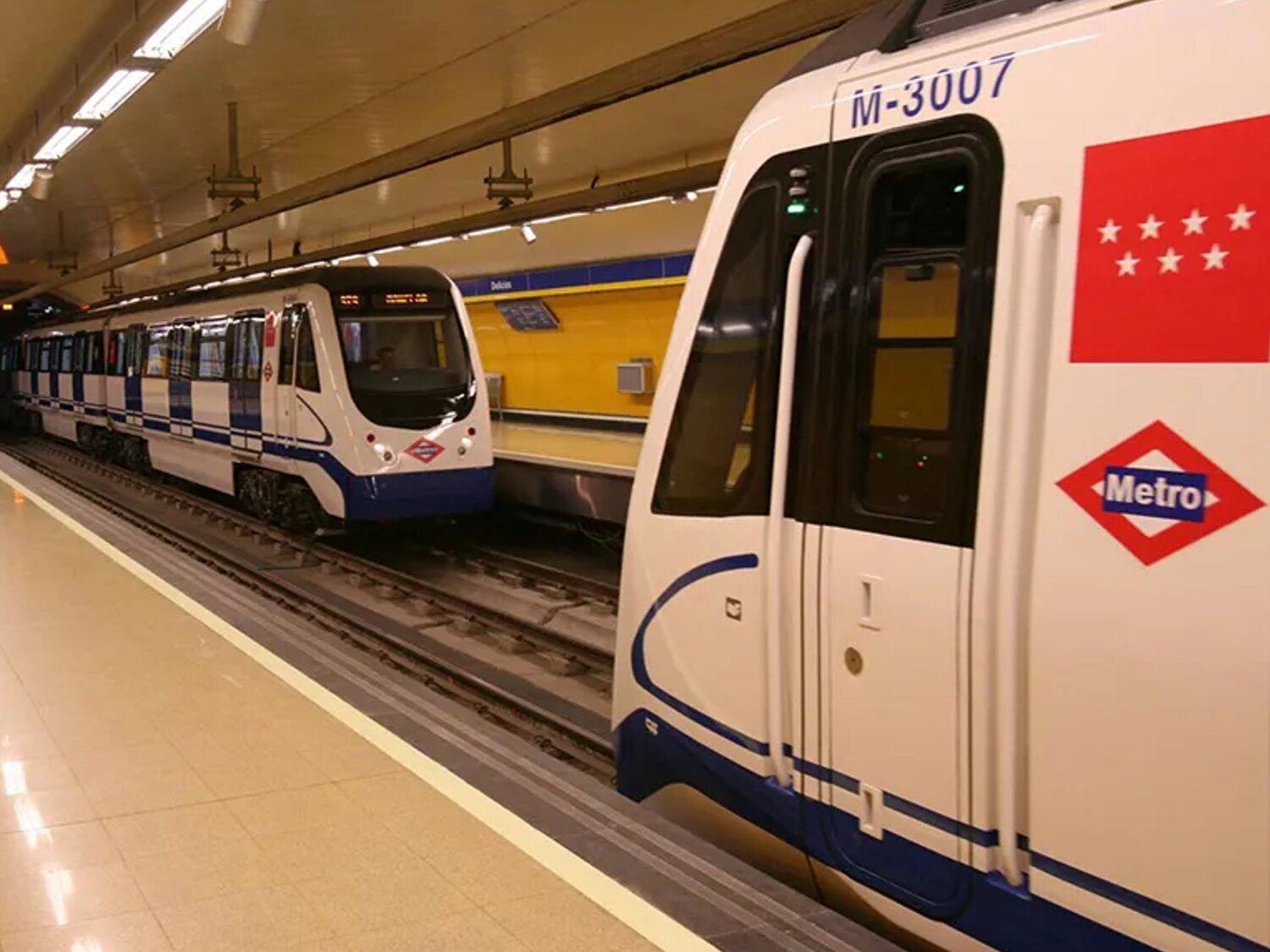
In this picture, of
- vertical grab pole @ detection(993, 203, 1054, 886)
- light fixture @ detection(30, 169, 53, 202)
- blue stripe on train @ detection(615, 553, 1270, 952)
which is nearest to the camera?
blue stripe on train @ detection(615, 553, 1270, 952)

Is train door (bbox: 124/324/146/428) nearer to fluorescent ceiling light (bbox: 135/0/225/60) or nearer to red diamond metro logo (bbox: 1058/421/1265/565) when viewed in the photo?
fluorescent ceiling light (bbox: 135/0/225/60)

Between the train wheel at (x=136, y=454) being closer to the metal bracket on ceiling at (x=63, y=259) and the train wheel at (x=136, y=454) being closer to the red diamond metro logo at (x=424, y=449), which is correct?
the metal bracket on ceiling at (x=63, y=259)

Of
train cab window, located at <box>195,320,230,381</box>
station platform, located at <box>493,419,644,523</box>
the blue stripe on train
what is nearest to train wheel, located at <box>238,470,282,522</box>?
train cab window, located at <box>195,320,230,381</box>

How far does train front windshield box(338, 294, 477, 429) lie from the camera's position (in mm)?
11867

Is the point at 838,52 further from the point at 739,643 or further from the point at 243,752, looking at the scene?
the point at 243,752

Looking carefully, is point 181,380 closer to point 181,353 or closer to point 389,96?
point 181,353

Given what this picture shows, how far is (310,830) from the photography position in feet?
14.3

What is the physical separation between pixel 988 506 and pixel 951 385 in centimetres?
35

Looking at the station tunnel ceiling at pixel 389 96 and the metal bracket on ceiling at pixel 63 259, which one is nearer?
the station tunnel ceiling at pixel 389 96

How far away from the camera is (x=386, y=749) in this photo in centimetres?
526

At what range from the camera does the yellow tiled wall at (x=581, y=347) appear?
1781 centimetres

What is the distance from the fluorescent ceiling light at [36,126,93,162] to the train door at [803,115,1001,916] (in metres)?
9.14

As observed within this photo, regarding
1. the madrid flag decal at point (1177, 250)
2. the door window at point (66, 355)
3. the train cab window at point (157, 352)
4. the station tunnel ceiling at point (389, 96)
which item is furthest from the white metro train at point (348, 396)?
the door window at point (66, 355)

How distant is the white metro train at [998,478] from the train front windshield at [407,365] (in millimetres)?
8336
